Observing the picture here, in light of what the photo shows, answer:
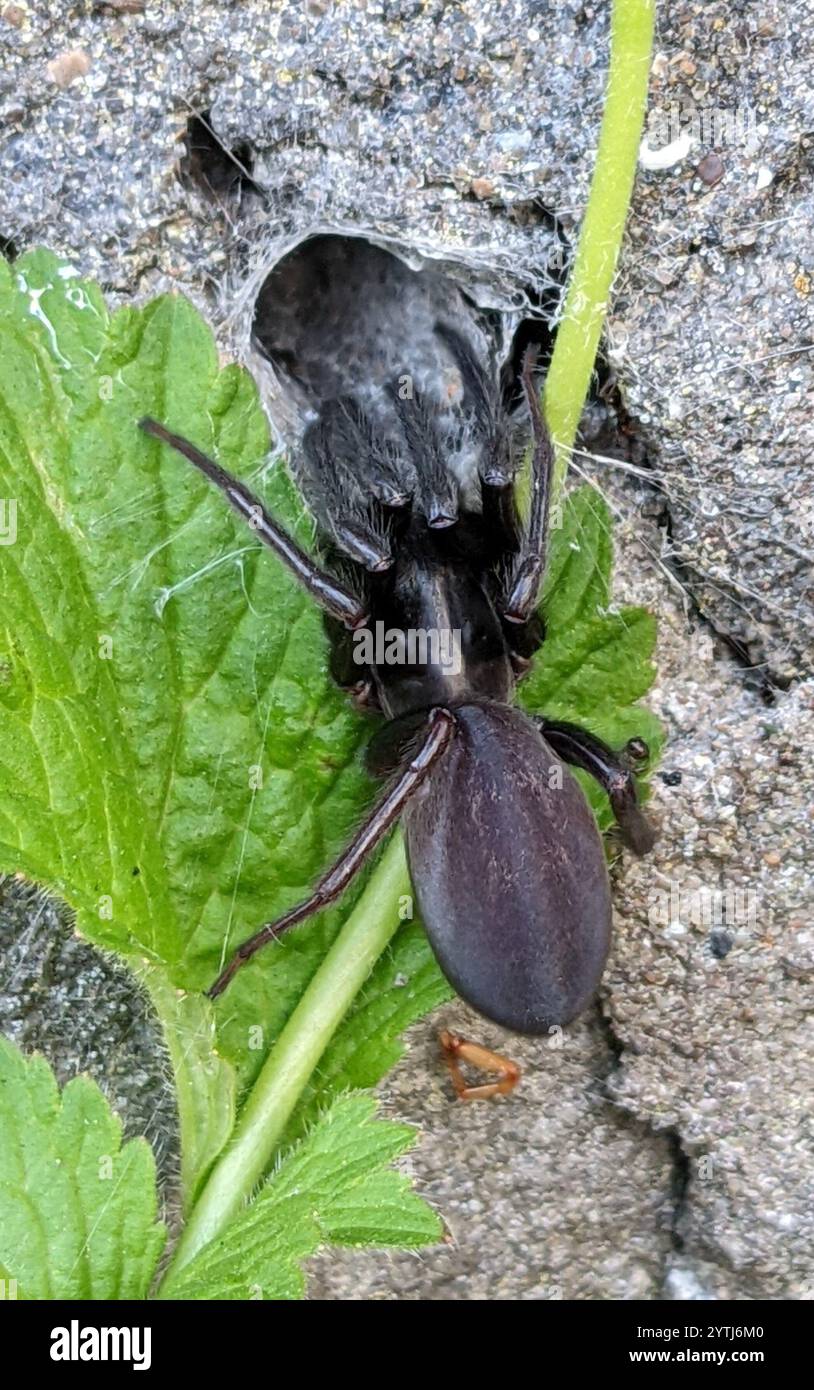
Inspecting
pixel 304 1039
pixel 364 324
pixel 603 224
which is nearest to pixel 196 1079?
pixel 304 1039

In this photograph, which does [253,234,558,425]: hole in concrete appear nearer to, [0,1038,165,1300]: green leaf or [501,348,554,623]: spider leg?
[501,348,554,623]: spider leg

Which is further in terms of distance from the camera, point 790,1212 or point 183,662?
point 790,1212

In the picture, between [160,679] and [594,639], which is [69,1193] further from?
[594,639]

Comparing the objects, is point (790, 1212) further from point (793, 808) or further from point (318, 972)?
point (318, 972)

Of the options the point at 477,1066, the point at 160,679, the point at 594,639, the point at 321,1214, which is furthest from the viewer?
the point at 477,1066

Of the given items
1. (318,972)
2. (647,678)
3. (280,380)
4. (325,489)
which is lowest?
(318,972)
